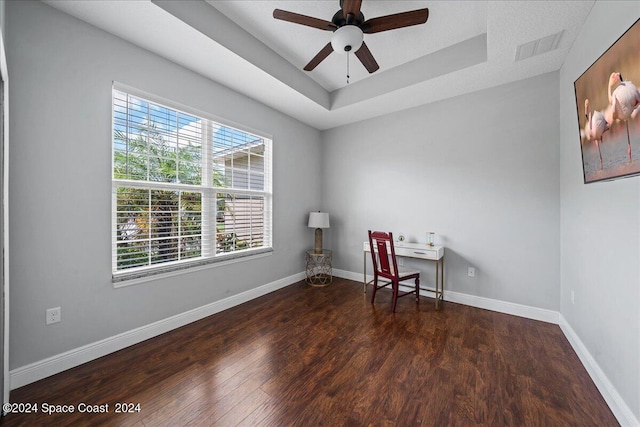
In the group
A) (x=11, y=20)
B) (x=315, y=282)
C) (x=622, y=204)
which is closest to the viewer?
(x=622, y=204)

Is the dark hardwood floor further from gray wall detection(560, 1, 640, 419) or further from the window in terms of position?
the window

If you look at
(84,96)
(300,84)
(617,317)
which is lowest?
(617,317)

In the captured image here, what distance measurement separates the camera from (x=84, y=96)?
1964 millimetres

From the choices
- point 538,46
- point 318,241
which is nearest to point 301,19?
point 538,46

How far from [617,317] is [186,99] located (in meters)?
3.90

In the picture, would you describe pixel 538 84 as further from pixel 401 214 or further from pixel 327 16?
pixel 327 16

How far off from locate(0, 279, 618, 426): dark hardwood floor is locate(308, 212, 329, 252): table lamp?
5.14 ft

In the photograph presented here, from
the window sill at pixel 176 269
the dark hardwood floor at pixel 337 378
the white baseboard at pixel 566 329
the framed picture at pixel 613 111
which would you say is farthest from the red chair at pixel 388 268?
the framed picture at pixel 613 111

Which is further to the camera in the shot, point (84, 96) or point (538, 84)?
point (538, 84)

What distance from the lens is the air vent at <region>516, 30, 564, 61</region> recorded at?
214 cm

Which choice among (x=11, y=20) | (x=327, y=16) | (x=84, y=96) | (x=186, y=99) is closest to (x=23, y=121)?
(x=84, y=96)

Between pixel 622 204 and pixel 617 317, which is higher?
pixel 622 204

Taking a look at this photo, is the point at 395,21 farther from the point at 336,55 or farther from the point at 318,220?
the point at 318,220

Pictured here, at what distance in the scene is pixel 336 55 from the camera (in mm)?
2840
